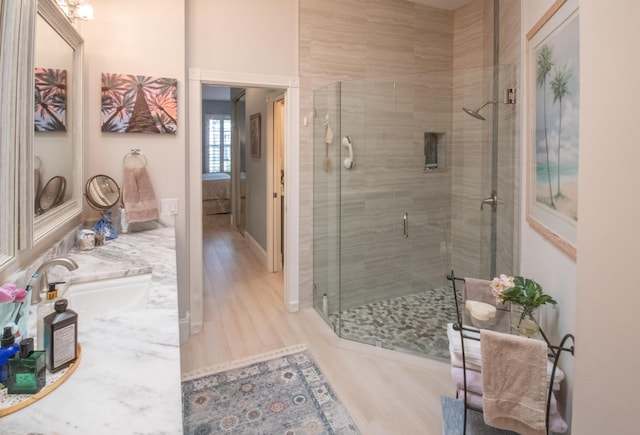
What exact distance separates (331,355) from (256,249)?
9.49ft

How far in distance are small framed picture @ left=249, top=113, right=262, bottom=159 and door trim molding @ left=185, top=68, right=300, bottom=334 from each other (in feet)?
5.84

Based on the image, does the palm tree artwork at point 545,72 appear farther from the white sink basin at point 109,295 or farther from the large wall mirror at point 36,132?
the large wall mirror at point 36,132

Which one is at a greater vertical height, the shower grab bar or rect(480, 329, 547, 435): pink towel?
the shower grab bar

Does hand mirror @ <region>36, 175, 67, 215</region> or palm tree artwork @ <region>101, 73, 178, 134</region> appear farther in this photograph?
palm tree artwork @ <region>101, 73, 178, 134</region>

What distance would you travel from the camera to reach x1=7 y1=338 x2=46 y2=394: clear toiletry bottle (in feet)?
2.61

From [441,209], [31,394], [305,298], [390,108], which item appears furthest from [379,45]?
[31,394]

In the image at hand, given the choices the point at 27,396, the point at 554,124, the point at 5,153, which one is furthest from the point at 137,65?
the point at 554,124

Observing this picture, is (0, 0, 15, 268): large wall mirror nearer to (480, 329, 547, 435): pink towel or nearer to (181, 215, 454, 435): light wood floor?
(181, 215, 454, 435): light wood floor

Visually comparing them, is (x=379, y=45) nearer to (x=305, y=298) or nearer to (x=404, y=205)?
(x=404, y=205)

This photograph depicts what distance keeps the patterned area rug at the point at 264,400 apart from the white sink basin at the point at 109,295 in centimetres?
76

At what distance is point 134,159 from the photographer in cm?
252

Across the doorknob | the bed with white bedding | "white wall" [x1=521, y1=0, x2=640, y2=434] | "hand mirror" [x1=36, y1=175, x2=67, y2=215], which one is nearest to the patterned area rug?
"hand mirror" [x1=36, y1=175, x2=67, y2=215]

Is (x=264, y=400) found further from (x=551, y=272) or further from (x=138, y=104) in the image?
(x=138, y=104)

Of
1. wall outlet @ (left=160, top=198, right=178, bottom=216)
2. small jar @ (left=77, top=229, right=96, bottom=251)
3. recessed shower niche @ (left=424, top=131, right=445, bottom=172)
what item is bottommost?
small jar @ (left=77, top=229, right=96, bottom=251)
